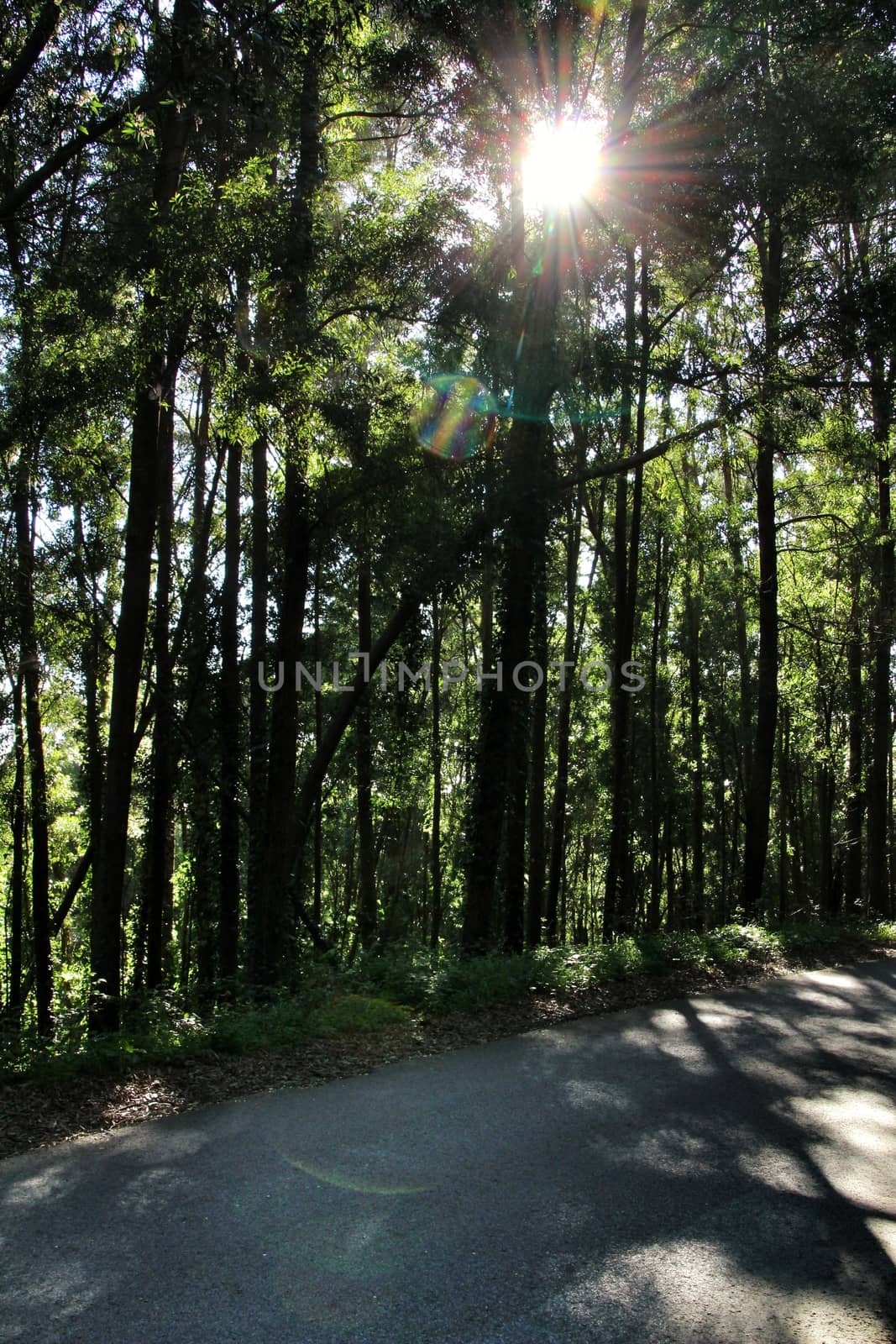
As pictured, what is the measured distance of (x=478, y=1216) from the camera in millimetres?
4020

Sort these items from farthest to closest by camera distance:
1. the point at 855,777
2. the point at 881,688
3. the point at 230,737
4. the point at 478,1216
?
the point at 855,777, the point at 881,688, the point at 230,737, the point at 478,1216

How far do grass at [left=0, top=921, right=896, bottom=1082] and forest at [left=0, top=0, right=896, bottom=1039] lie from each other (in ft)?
1.82

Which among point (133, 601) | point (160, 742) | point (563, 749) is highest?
point (133, 601)

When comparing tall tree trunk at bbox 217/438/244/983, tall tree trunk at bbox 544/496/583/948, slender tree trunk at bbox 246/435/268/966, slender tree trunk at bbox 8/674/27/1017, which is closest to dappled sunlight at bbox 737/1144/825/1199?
slender tree trunk at bbox 246/435/268/966

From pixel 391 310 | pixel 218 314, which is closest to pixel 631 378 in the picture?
pixel 391 310

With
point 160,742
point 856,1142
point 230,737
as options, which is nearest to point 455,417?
point 230,737

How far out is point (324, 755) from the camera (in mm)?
14633

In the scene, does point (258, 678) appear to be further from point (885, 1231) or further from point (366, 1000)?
point (885, 1231)

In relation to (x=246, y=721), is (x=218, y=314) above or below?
above

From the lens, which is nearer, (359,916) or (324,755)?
(324,755)

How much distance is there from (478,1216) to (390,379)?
33.7ft

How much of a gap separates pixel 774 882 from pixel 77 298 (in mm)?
47151

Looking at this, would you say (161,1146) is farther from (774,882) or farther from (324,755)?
(774,882)

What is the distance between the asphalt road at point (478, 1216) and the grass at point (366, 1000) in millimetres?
1160
